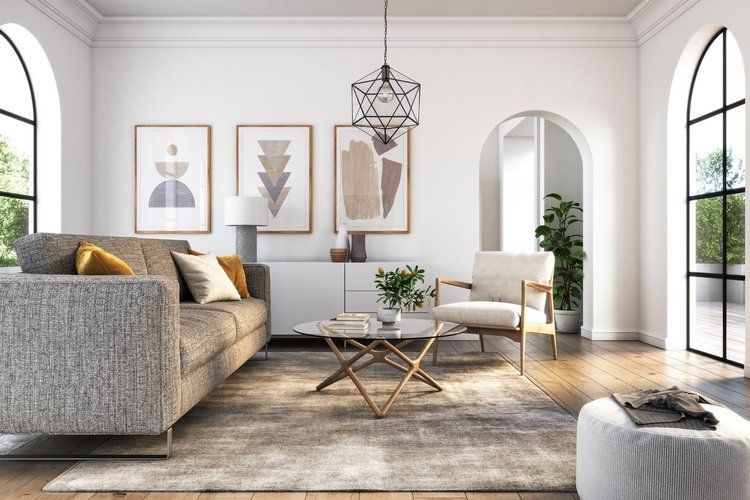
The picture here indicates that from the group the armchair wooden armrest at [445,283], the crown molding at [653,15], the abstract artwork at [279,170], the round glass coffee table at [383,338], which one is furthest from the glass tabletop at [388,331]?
the crown molding at [653,15]

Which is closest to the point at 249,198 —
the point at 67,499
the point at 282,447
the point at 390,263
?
the point at 390,263

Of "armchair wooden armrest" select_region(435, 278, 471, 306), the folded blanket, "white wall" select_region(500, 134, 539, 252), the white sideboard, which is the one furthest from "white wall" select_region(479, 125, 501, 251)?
the folded blanket

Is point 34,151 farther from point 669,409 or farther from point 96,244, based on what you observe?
point 669,409

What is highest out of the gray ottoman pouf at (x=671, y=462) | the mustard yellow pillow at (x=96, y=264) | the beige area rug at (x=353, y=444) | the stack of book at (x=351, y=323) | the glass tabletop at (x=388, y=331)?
the mustard yellow pillow at (x=96, y=264)

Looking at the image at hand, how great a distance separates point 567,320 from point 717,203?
6.67 ft

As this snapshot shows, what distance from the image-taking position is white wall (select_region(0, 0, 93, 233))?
4914 millimetres

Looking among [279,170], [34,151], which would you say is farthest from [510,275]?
[34,151]

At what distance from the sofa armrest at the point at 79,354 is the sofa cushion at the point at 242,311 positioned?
1159 millimetres

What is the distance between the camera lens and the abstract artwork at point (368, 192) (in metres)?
5.59

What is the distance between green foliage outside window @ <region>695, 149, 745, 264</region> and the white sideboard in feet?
7.71

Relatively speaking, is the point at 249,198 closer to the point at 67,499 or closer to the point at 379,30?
the point at 379,30

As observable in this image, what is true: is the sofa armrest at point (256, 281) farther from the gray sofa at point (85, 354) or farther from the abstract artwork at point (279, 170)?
the gray sofa at point (85, 354)

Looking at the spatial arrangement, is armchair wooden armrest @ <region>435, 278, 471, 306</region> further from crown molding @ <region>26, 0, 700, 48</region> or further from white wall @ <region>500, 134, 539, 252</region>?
white wall @ <region>500, 134, 539, 252</region>

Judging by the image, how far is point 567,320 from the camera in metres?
6.10
